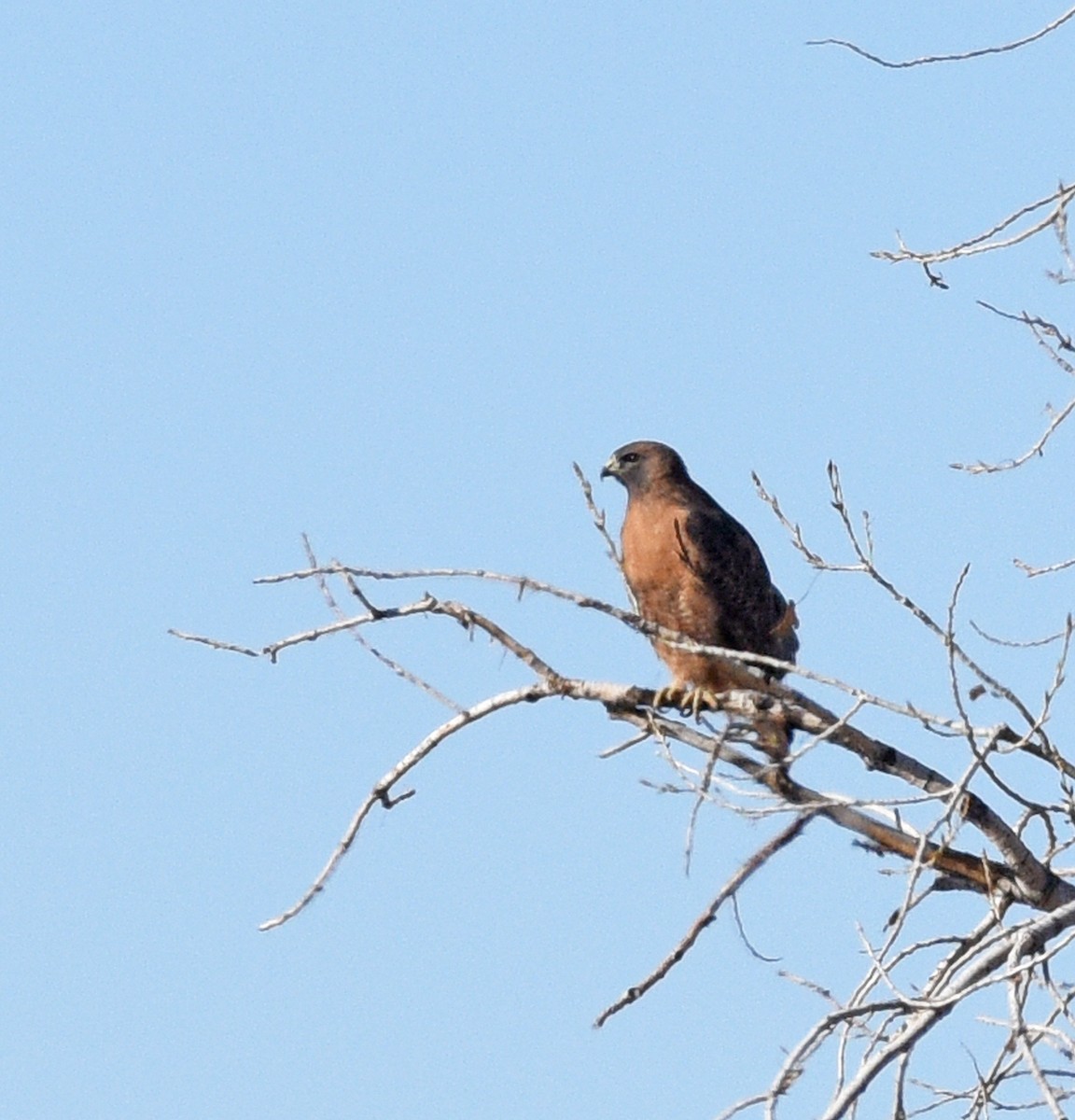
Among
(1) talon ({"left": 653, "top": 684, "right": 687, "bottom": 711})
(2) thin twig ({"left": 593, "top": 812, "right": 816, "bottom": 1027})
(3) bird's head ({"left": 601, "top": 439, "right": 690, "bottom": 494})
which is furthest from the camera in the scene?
(3) bird's head ({"left": 601, "top": 439, "right": 690, "bottom": 494})

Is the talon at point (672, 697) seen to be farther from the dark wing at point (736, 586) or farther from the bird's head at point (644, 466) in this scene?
the bird's head at point (644, 466)

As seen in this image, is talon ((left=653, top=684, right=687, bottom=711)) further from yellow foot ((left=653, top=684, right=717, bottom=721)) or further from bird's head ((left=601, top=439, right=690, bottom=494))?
bird's head ((left=601, top=439, right=690, bottom=494))

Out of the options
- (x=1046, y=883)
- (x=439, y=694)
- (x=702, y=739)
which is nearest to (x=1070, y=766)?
(x=1046, y=883)

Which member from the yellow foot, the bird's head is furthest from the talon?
the bird's head

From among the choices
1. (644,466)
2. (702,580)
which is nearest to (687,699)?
(702,580)

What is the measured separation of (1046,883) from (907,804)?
902 millimetres

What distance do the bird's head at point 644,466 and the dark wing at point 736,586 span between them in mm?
311

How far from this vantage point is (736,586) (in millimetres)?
6902

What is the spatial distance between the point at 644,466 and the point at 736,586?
0.75 meters

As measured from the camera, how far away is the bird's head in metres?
7.40

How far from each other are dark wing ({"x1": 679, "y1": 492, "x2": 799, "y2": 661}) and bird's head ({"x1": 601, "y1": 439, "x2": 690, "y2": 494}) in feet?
1.02

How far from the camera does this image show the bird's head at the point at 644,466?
24.3 feet

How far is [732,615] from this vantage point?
6875 millimetres

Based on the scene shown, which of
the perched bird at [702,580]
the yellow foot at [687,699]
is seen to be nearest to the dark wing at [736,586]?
the perched bird at [702,580]
